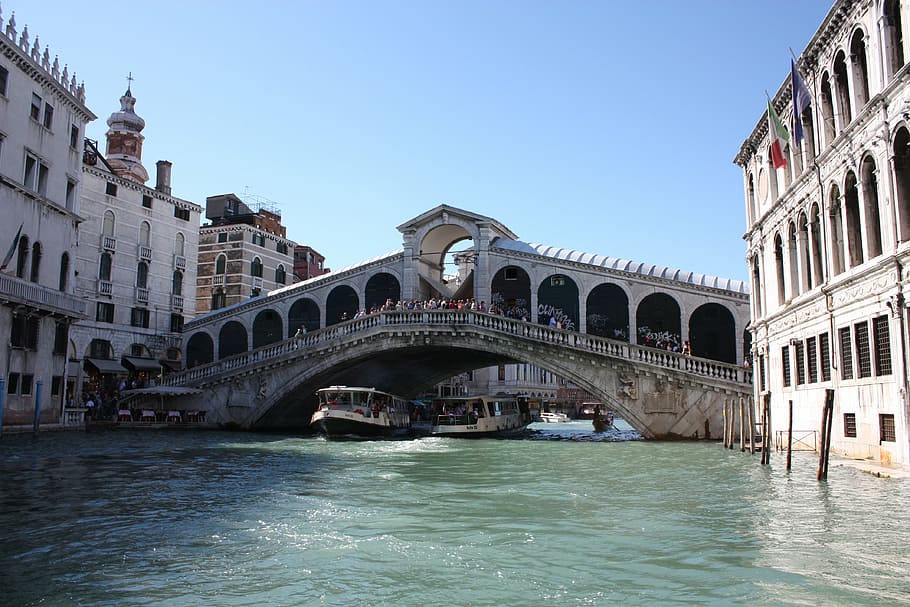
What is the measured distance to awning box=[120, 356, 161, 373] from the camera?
37688mm

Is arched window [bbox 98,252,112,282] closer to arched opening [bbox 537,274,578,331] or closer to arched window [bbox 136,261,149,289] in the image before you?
arched window [bbox 136,261,149,289]

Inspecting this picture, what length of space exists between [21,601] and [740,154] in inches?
935

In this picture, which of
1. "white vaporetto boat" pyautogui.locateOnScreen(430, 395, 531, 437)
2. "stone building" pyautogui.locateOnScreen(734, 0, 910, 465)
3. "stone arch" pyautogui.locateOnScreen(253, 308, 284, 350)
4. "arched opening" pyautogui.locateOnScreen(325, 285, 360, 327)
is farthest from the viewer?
"stone arch" pyautogui.locateOnScreen(253, 308, 284, 350)

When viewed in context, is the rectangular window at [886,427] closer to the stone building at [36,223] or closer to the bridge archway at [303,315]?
the stone building at [36,223]

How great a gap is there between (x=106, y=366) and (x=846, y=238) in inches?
1271

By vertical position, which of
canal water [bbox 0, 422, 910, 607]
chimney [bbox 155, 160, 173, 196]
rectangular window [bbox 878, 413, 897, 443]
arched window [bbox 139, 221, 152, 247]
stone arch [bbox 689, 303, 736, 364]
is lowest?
canal water [bbox 0, 422, 910, 607]

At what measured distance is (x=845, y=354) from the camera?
16438mm

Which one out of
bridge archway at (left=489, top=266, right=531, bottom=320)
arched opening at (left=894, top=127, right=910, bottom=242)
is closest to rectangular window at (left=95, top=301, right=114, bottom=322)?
bridge archway at (left=489, top=266, right=531, bottom=320)

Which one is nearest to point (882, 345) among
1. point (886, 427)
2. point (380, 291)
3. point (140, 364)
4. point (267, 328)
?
point (886, 427)

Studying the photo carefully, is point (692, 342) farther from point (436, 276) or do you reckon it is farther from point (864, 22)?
point (864, 22)

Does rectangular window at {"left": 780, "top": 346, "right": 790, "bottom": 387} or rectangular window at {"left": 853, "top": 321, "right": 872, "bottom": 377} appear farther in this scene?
rectangular window at {"left": 780, "top": 346, "right": 790, "bottom": 387}

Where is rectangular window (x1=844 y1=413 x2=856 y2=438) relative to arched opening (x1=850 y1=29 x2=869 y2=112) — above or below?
below

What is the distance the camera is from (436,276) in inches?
1415

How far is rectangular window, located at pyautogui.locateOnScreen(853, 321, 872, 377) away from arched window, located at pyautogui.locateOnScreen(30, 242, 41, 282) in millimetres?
25262
